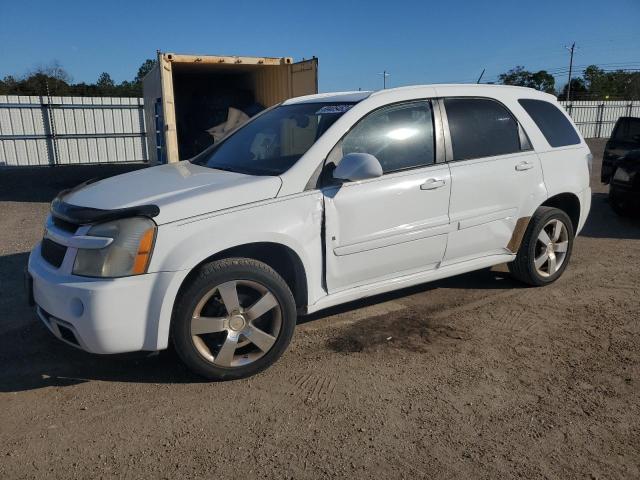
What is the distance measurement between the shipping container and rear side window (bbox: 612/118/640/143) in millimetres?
6223

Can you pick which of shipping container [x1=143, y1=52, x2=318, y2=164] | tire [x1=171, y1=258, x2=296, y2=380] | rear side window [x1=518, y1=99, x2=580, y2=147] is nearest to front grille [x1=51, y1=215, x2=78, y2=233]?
tire [x1=171, y1=258, x2=296, y2=380]

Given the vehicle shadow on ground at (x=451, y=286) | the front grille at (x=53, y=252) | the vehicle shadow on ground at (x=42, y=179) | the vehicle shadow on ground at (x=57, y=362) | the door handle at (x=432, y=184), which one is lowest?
the vehicle shadow on ground at (x=57, y=362)

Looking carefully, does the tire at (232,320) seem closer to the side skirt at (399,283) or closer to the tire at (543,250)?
the side skirt at (399,283)

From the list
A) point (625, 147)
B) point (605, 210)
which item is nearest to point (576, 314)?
point (605, 210)

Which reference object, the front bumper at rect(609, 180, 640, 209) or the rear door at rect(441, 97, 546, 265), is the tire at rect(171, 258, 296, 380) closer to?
the rear door at rect(441, 97, 546, 265)

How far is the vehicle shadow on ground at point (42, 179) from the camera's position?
1183 centimetres

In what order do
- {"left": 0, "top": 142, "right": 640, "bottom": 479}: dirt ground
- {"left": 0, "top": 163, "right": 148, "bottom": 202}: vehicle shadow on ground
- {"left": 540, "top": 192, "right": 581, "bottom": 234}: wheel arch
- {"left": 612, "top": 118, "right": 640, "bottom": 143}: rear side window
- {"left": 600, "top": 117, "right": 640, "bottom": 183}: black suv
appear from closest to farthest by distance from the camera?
{"left": 0, "top": 142, "right": 640, "bottom": 479}: dirt ground
{"left": 540, "top": 192, "right": 581, "bottom": 234}: wheel arch
{"left": 600, "top": 117, "right": 640, "bottom": 183}: black suv
{"left": 612, "top": 118, "right": 640, "bottom": 143}: rear side window
{"left": 0, "top": 163, "right": 148, "bottom": 202}: vehicle shadow on ground

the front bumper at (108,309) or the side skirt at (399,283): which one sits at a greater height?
the front bumper at (108,309)

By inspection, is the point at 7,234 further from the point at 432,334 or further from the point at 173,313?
the point at 432,334

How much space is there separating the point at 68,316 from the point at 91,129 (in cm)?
1797

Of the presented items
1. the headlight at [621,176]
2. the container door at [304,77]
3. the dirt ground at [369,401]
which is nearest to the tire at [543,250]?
the dirt ground at [369,401]

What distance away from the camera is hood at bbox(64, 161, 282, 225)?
123 inches

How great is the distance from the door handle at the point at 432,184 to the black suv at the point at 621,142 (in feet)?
25.5

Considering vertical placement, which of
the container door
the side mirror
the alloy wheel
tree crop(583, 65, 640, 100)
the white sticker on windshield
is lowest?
the alloy wheel
